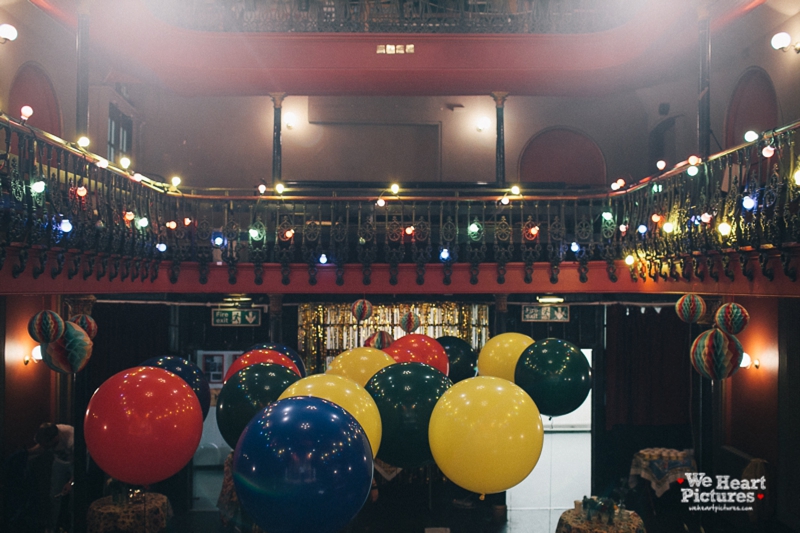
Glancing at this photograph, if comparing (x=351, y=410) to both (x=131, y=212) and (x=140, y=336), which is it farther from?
(x=140, y=336)

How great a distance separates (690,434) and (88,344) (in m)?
8.10

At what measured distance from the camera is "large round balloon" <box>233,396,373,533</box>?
8.95 feet

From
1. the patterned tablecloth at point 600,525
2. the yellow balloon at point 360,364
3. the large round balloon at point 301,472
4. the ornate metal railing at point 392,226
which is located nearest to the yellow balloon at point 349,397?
the large round balloon at point 301,472

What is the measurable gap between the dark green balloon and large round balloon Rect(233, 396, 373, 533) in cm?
259

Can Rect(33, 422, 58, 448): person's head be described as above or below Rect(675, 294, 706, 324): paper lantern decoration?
below

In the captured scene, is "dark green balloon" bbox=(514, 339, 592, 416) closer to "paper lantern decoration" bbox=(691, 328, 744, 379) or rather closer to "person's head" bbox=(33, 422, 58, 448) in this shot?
Result: "paper lantern decoration" bbox=(691, 328, 744, 379)

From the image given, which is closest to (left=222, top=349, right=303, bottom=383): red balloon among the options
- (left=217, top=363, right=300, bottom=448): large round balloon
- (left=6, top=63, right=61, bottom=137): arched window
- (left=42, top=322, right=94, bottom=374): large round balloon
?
(left=217, top=363, right=300, bottom=448): large round balloon

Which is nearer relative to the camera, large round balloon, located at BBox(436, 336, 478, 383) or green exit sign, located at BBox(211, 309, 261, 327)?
large round balloon, located at BBox(436, 336, 478, 383)

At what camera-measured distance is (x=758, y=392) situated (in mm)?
8039

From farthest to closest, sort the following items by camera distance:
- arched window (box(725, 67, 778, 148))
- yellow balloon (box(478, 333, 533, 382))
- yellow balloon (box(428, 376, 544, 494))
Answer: arched window (box(725, 67, 778, 148)), yellow balloon (box(478, 333, 533, 382)), yellow balloon (box(428, 376, 544, 494))

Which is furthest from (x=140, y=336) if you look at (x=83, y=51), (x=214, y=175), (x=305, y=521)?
(x=305, y=521)

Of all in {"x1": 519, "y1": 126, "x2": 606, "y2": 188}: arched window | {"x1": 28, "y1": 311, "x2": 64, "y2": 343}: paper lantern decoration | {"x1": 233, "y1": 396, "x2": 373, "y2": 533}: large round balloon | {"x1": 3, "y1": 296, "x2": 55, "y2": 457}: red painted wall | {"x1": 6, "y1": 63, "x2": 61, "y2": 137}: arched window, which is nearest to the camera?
{"x1": 233, "y1": 396, "x2": 373, "y2": 533}: large round balloon

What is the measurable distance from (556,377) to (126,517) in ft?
14.9

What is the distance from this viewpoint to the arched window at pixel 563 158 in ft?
41.0
